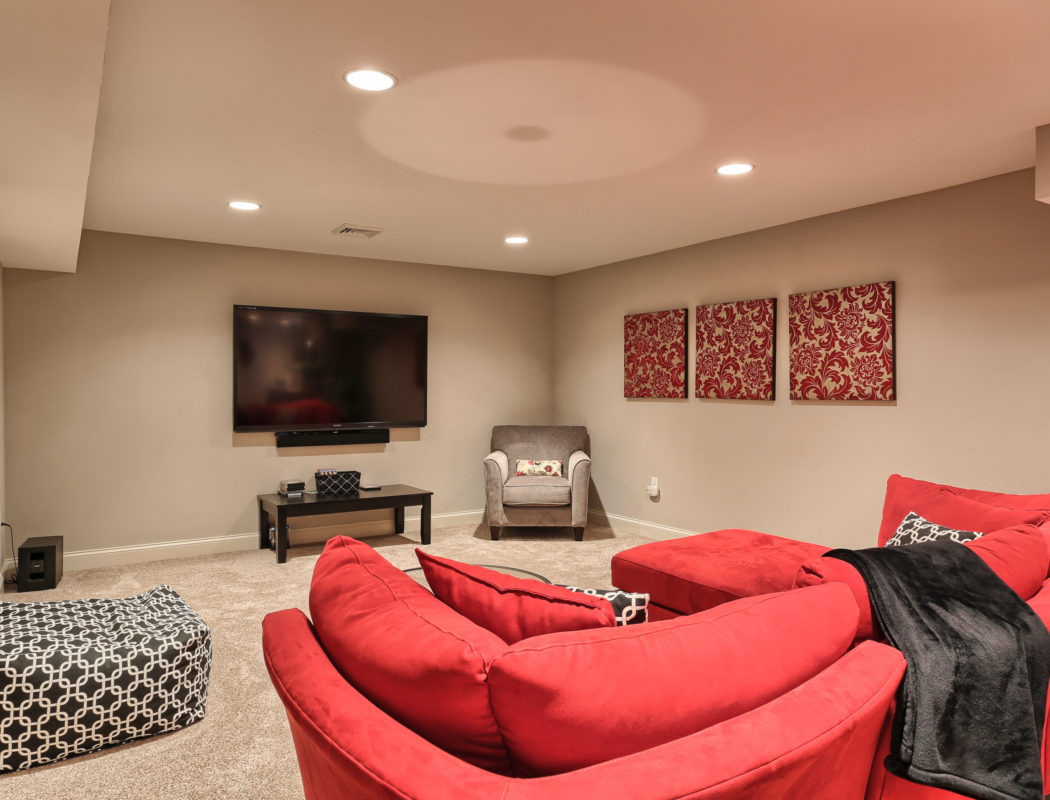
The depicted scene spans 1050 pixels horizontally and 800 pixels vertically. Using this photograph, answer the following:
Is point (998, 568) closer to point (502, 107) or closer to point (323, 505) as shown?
point (502, 107)

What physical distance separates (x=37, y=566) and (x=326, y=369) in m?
2.28

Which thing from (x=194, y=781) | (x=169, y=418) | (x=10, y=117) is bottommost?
(x=194, y=781)

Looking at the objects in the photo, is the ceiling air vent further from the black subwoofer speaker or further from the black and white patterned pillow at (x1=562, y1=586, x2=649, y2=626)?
the black and white patterned pillow at (x1=562, y1=586, x2=649, y2=626)

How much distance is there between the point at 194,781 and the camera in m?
2.23

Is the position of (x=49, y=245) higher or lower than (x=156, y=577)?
higher

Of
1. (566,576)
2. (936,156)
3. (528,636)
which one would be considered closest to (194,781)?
(528,636)

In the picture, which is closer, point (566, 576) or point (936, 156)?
point (936, 156)

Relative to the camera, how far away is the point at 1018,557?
71.7 inches

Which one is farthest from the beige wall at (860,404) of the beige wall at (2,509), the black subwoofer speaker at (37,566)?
the beige wall at (2,509)

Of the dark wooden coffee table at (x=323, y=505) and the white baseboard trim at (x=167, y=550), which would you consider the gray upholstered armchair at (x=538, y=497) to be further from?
the white baseboard trim at (x=167, y=550)

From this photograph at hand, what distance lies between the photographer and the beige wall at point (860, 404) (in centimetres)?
364

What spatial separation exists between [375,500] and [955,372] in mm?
3833

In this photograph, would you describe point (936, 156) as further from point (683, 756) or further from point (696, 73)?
point (683, 756)

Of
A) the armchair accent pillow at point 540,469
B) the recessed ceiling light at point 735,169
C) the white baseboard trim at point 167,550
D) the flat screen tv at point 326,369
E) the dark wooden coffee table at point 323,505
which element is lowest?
the white baseboard trim at point 167,550
